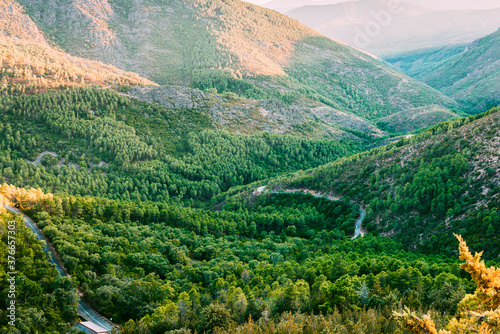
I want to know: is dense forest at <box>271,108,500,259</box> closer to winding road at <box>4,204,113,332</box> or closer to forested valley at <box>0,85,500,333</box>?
forested valley at <box>0,85,500,333</box>

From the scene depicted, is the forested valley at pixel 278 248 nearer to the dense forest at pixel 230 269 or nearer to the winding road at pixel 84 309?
the dense forest at pixel 230 269

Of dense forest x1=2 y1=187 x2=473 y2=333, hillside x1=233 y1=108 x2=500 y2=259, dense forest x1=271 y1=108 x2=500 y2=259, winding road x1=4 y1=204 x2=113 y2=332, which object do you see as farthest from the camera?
hillside x1=233 y1=108 x2=500 y2=259

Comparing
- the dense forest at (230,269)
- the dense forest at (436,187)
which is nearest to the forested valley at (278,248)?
the dense forest at (230,269)

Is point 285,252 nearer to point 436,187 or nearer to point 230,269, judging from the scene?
point 230,269

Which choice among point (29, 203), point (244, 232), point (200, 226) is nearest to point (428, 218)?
point (244, 232)

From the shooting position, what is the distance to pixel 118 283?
285 feet

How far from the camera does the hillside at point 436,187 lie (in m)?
127

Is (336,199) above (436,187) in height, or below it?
below

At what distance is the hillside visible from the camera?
416 feet

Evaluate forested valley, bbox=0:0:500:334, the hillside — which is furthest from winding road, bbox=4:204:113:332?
the hillside

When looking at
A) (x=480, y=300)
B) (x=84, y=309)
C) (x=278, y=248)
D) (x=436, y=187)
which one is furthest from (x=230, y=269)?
(x=480, y=300)

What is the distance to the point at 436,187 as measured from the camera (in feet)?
475

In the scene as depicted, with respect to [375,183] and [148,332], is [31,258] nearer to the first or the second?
[148,332]

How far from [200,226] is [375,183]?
86.2 m
